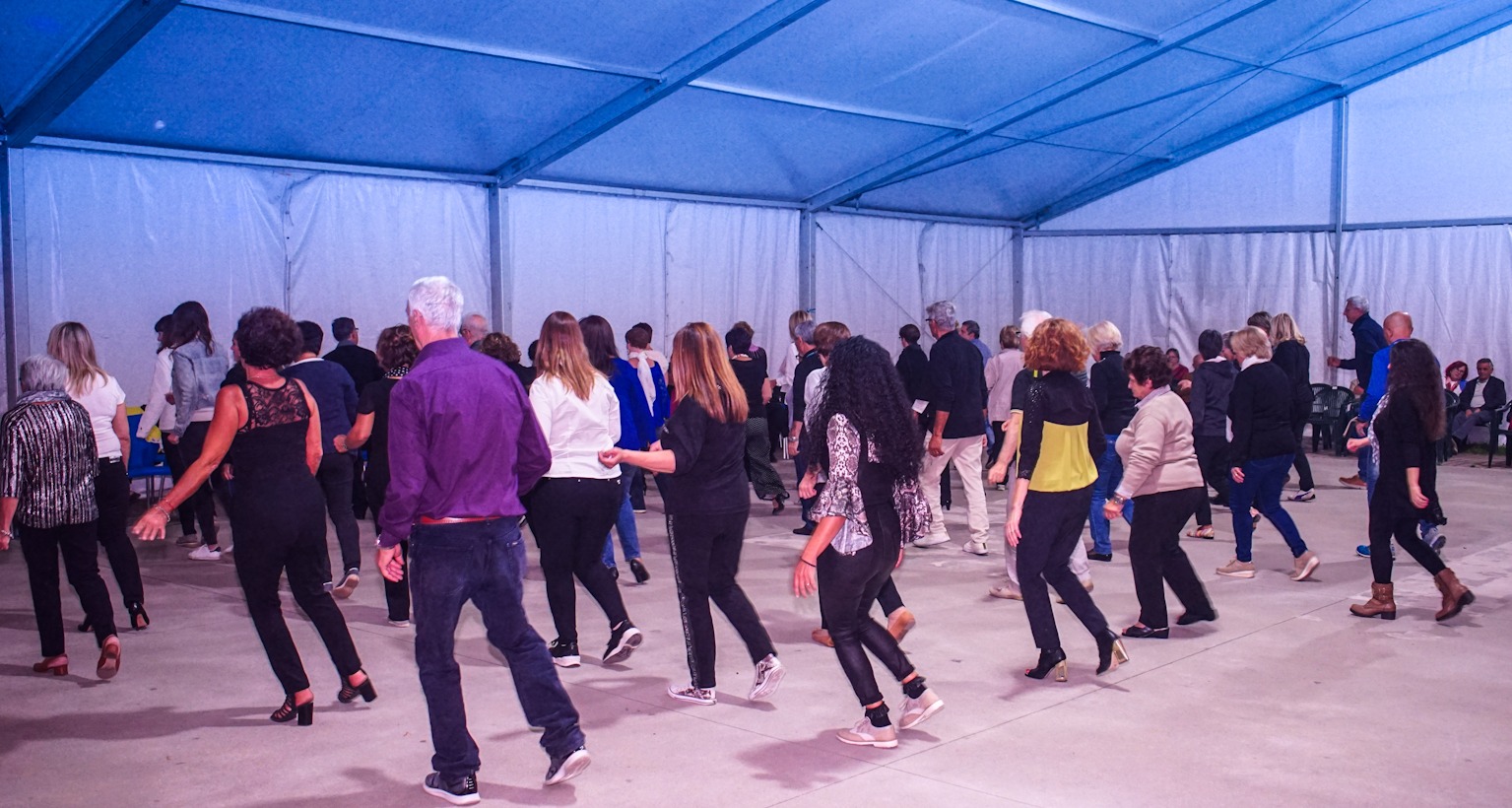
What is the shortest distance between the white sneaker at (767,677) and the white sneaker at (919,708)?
0.59 m

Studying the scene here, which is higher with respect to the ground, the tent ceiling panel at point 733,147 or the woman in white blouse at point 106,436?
the tent ceiling panel at point 733,147

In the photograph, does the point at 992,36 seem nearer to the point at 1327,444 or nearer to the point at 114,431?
the point at 1327,444

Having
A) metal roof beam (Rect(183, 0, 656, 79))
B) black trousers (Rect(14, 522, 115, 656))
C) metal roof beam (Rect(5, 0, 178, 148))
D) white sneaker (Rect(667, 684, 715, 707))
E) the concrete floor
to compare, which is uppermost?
metal roof beam (Rect(183, 0, 656, 79))

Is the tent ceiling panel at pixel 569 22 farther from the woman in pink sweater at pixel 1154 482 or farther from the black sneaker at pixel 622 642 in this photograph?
the black sneaker at pixel 622 642

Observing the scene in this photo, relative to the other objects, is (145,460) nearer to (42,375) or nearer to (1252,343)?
(42,375)

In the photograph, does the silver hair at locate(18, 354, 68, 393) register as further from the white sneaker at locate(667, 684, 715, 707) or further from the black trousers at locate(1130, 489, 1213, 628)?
the black trousers at locate(1130, 489, 1213, 628)

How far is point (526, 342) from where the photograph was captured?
46.0ft

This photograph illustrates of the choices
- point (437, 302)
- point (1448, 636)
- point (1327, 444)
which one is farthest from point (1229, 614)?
point (1327, 444)

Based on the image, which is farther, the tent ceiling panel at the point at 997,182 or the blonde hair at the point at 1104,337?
the tent ceiling panel at the point at 997,182

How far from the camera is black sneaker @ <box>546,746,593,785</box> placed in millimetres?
4262

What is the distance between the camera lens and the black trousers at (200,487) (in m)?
8.05

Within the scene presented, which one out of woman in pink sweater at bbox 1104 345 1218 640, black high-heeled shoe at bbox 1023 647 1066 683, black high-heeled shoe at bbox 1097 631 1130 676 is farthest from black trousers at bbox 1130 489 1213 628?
black high-heeled shoe at bbox 1023 647 1066 683

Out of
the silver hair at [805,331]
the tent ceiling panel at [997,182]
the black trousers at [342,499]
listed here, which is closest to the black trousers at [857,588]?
the black trousers at [342,499]

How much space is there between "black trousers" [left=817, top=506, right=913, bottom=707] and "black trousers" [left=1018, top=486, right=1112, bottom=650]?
100 cm
